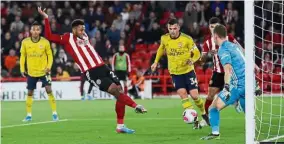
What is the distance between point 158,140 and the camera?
11688 millimetres

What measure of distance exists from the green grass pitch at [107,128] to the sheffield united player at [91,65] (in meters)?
0.55

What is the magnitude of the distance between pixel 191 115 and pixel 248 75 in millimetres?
3508

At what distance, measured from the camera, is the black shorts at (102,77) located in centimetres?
1329

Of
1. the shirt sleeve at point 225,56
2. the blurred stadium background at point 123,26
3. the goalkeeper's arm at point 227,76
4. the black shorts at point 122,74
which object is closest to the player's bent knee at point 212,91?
the shirt sleeve at point 225,56

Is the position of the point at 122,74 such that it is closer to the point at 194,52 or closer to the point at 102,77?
the point at 194,52

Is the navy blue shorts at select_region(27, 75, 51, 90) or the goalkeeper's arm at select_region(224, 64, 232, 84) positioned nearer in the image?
the goalkeeper's arm at select_region(224, 64, 232, 84)

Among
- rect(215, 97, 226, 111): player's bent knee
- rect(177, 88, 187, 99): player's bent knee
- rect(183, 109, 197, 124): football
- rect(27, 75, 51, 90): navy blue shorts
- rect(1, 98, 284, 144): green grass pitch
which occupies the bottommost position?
rect(1, 98, 284, 144): green grass pitch

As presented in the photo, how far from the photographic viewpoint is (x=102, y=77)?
43.7ft

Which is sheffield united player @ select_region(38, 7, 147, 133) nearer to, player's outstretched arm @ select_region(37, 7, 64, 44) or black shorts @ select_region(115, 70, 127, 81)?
player's outstretched arm @ select_region(37, 7, 64, 44)

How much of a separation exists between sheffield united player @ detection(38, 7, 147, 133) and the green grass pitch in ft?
1.80

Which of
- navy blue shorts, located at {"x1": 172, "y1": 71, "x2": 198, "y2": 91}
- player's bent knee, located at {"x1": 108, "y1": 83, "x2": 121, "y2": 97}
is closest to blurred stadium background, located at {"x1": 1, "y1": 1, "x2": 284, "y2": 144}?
navy blue shorts, located at {"x1": 172, "y1": 71, "x2": 198, "y2": 91}

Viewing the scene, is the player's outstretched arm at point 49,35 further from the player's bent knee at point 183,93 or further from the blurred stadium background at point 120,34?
the blurred stadium background at point 120,34

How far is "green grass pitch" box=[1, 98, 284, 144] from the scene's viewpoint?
38.8ft

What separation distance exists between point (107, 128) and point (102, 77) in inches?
56.0
